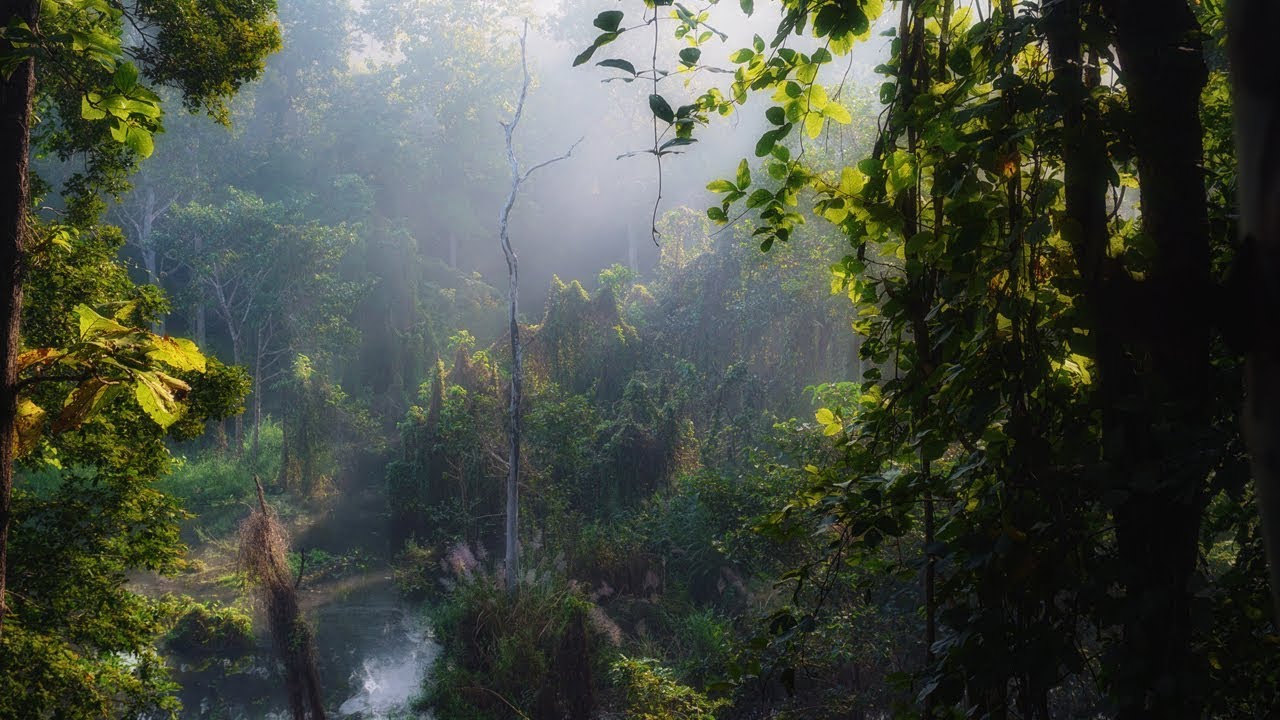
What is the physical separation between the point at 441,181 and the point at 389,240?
4.89m

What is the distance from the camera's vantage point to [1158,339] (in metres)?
1.02

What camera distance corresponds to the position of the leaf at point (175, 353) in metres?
2.03

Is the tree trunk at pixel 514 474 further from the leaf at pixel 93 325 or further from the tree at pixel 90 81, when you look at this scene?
the leaf at pixel 93 325

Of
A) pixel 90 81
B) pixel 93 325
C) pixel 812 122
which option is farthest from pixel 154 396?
pixel 90 81

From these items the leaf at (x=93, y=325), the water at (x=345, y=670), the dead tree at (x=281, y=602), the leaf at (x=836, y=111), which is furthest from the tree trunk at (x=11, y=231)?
the water at (x=345, y=670)

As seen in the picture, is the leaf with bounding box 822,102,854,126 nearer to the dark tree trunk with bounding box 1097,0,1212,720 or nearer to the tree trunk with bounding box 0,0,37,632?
the dark tree trunk with bounding box 1097,0,1212,720

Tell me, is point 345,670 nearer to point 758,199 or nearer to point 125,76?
point 125,76

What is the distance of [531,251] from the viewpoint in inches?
1213

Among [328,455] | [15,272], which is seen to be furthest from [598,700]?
[328,455]

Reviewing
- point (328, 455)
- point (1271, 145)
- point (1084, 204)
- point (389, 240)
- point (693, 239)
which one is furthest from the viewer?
point (389, 240)

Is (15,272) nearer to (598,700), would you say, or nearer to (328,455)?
(598,700)

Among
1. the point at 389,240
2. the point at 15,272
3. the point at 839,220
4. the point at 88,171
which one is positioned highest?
the point at 389,240

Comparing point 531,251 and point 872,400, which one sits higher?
point 531,251

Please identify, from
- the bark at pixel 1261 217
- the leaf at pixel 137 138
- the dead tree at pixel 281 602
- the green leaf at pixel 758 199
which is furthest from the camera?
the dead tree at pixel 281 602
